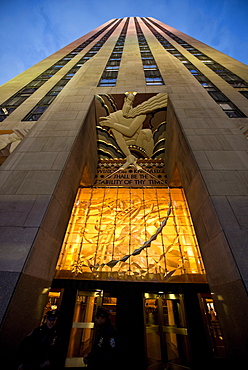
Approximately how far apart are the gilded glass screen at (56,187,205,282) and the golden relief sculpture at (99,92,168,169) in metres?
2.71

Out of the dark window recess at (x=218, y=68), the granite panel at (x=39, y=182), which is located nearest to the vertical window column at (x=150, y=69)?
the dark window recess at (x=218, y=68)

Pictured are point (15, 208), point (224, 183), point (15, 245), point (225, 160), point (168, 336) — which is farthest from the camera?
point (168, 336)

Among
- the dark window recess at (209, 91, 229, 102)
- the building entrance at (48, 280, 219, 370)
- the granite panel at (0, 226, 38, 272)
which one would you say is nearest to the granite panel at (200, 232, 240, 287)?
the building entrance at (48, 280, 219, 370)

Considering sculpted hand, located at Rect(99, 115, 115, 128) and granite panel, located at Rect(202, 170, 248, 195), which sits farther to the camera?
sculpted hand, located at Rect(99, 115, 115, 128)

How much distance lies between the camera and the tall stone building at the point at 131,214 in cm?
414

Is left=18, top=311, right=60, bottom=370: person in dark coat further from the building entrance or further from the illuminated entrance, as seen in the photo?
the building entrance

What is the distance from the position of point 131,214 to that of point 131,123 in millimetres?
5545

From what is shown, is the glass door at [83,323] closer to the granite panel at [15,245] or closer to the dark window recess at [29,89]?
the granite panel at [15,245]

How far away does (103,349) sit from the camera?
309 centimetres

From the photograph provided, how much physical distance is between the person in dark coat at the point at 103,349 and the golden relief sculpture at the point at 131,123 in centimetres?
853

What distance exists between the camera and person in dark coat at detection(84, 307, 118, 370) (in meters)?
2.88

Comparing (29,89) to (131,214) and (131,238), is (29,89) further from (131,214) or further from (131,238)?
(131,238)

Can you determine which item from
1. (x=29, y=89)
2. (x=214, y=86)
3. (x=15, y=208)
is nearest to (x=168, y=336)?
(x=15, y=208)

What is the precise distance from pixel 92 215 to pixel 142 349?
6.23 meters
